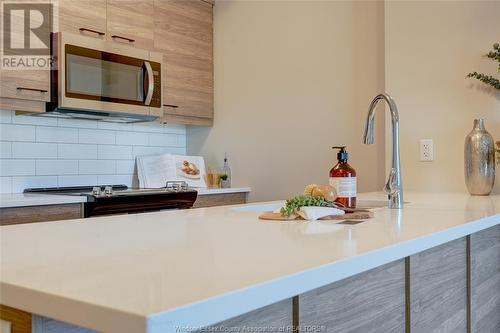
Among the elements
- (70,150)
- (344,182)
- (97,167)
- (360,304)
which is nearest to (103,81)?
(70,150)

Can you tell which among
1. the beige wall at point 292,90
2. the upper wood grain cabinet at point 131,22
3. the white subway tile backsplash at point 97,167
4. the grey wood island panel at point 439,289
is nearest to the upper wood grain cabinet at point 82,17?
the upper wood grain cabinet at point 131,22

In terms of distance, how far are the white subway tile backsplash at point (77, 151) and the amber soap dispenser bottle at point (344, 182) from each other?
80.0 inches

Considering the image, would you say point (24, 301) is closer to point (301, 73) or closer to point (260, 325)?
point (260, 325)

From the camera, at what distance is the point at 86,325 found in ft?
1.64

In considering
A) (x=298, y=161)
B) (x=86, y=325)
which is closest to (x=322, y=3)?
(x=298, y=161)

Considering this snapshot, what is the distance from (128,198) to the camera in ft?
8.79

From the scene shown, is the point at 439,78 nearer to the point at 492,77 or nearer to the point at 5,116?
the point at 492,77

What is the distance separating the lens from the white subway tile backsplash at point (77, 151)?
307cm

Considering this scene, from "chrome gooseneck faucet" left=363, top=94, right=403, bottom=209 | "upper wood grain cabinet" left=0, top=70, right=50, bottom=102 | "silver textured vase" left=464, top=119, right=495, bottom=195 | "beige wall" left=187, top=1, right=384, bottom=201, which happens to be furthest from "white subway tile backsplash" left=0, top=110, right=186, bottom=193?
"silver textured vase" left=464, top=119, right=495, bottom=195

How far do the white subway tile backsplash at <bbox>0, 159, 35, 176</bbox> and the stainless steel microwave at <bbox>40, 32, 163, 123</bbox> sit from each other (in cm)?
34

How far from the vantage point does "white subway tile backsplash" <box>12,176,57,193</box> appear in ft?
9.29

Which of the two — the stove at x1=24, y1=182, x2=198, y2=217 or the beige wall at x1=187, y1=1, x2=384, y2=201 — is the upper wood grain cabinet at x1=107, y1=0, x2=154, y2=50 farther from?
the stove at x1=24, y1=182, x2=198, y2=217

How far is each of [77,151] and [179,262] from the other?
2653mm

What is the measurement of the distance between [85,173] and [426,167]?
2.05 metres
